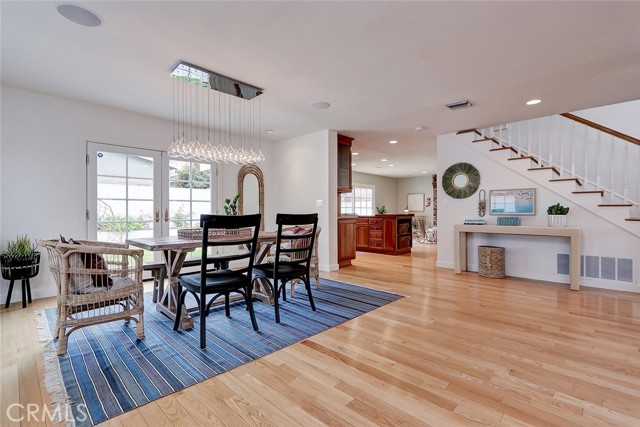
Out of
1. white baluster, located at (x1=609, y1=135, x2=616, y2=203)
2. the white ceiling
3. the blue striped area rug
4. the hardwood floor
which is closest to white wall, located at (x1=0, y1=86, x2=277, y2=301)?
the white ceiling

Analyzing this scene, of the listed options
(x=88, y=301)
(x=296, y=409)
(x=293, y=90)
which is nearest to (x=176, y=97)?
(x=293, y=90)

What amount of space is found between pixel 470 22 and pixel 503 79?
1253mm

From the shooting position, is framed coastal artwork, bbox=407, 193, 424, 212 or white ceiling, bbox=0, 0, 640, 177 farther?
framed coastal artwork, bbox=407, 193, 424, 212

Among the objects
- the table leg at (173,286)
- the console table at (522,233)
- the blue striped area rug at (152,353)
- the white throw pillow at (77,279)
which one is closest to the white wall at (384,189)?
the console table at (522,233)

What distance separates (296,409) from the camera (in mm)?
1546

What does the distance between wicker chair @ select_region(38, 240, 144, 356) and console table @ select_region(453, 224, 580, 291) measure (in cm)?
454

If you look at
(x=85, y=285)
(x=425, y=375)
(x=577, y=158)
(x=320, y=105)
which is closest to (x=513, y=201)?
(x=577, y=158)

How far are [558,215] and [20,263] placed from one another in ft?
22.1

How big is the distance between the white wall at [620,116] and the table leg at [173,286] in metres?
6.32

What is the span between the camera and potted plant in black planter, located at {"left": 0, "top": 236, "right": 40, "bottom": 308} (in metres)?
3.07

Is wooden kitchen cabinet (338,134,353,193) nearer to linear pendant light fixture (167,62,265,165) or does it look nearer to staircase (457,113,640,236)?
linear pendant light fixture (167,62,265,165)

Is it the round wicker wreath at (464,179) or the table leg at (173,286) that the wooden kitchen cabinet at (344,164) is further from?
the table leg at (173,286)

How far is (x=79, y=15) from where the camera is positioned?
2066 millimetres

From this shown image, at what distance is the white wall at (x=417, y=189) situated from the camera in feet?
38.9
